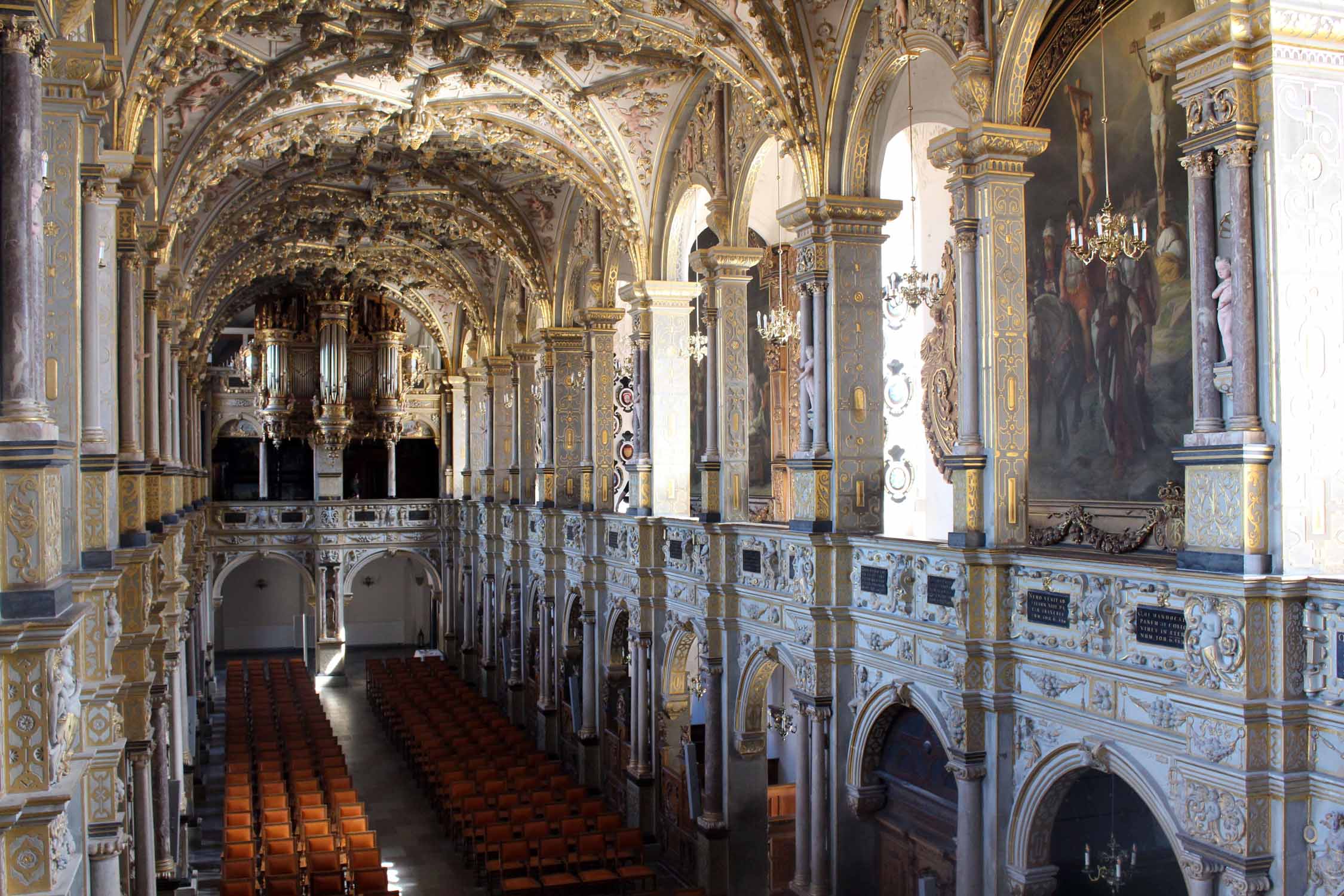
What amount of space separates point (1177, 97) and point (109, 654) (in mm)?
8228

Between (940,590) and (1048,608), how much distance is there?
4.58 feet

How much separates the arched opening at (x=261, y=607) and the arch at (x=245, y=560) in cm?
326

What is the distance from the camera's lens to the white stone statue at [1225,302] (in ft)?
24.3

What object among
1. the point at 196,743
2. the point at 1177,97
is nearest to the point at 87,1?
the point at 1177,97

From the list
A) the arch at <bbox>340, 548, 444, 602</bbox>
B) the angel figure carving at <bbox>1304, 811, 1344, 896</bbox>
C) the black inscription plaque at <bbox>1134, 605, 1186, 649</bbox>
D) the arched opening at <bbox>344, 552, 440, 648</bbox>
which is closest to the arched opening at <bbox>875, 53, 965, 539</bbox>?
the black inscription plaque at <bbox>1134, 605, 1186, 649</bbox>

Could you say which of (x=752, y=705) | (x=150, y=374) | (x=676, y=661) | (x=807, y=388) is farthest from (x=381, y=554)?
(x=807, y=388)

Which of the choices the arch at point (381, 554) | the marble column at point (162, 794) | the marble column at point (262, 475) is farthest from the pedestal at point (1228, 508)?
the marble column at point (262, 475)

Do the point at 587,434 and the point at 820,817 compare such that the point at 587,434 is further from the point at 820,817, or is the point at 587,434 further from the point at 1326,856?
the point at 1326,856

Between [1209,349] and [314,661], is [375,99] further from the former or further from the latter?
[314,661]

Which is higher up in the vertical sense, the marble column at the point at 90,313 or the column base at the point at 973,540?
the marble column at the point at 90,313

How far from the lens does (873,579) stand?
11922 millimetres

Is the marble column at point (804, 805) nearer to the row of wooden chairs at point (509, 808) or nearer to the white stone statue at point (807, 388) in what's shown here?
the white stone statue at point (807, 388)

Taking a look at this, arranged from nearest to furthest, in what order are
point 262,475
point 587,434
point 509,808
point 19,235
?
point 19,235 < point 509,808 < point 587,434 < point 262,475

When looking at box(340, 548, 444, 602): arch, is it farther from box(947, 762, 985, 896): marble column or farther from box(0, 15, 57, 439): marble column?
box(0, 15, 57, 439): marble column
